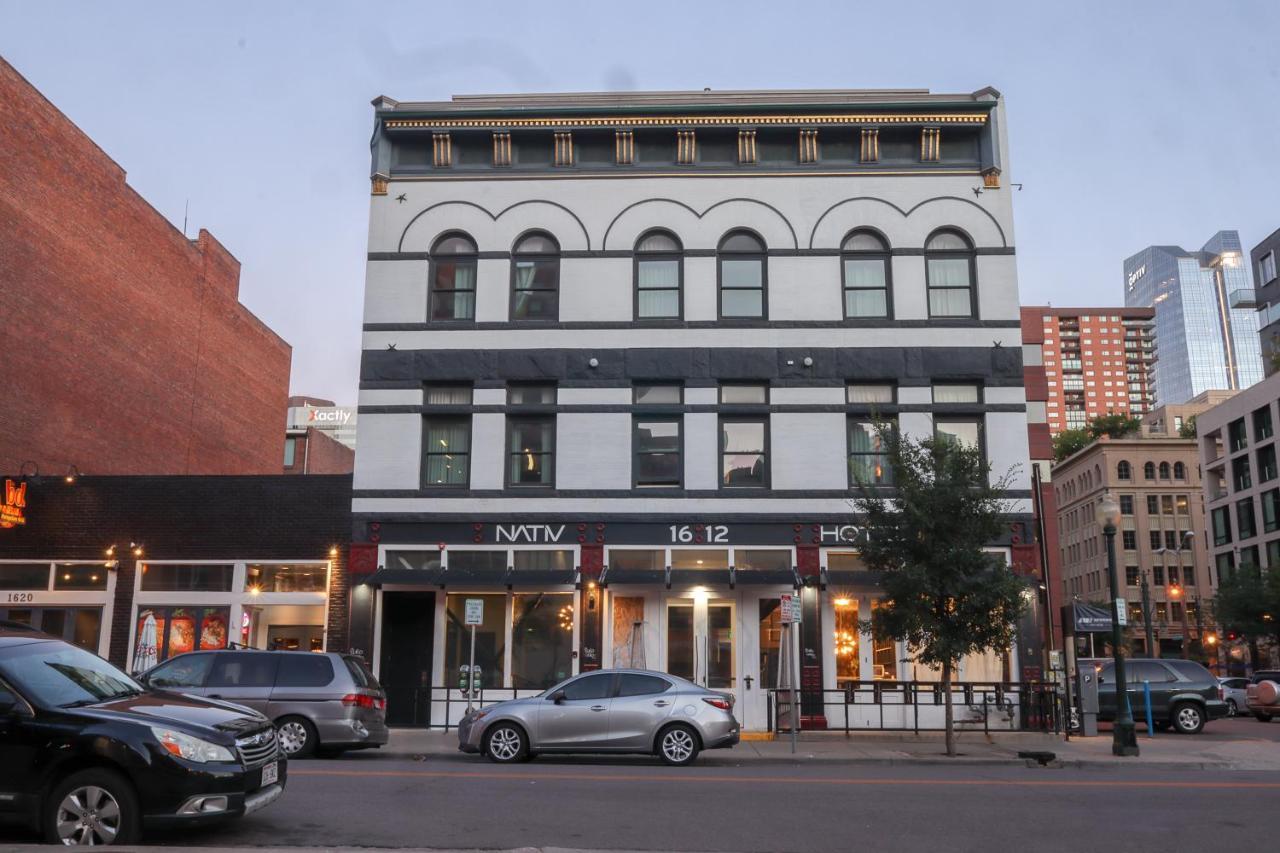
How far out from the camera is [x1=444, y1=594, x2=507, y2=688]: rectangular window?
24.5 meters

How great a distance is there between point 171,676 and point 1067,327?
7107 inches

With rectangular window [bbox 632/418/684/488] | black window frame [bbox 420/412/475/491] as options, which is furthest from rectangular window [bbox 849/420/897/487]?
black window frame [bbox 420/412/475/491]

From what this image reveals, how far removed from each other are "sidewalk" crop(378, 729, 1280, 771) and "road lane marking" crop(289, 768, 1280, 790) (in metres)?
2.56

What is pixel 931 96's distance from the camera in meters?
26.9

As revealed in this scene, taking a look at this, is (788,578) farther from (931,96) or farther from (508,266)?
(931,96)

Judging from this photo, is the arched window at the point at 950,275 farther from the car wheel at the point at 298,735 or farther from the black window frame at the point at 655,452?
the car wheel at the point at 298,735

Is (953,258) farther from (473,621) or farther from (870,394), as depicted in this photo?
(473,621)

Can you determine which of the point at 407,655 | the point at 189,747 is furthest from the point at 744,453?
the point at 189,747

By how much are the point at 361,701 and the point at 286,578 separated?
8095mm

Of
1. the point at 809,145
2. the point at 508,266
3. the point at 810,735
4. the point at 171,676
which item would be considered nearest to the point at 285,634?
the point at 171,676

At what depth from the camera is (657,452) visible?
25.3 metres

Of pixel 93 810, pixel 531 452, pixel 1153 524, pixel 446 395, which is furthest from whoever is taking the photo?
pixel 1153 524

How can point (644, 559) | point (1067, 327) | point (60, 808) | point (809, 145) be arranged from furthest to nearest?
point (1067, 327) → point (809, 145) → point (644, 559) → point (60, 808)

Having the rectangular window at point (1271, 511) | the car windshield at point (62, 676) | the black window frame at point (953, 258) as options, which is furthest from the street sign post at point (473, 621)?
the rectangular window at point (1271, 511)
